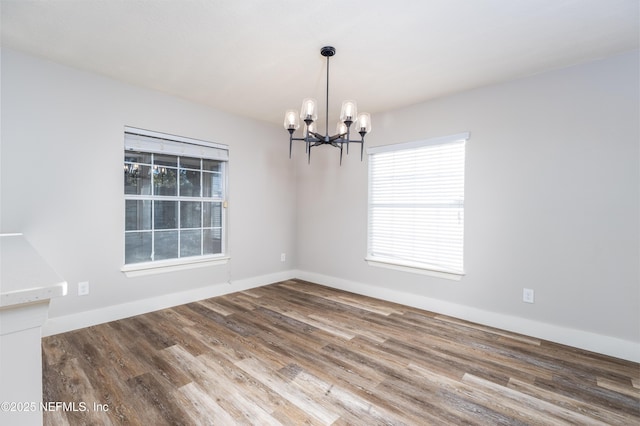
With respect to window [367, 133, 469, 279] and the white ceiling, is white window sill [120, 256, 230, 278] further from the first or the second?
window [367, 133, 469, 279]

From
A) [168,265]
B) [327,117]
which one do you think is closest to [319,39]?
[327,117]

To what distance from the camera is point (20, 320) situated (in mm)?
827

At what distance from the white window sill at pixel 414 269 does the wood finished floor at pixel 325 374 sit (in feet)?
1.54

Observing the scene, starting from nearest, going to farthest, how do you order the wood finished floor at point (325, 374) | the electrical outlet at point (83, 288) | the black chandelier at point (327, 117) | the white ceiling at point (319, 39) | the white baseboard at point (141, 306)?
the wood finished floor at point (325, 374)
the white ceiling at point (319, 39)
the black chandelier at point (327, 117)
the white baseboard at point (141, 306)
the electrical outlet at point (83, 288)

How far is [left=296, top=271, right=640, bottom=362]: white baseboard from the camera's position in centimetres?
242

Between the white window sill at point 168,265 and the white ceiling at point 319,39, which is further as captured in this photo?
the white window sill at point 168,265

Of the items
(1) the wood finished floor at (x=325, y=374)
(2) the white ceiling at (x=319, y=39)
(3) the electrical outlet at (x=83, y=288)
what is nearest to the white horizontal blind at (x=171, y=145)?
(2) the white ceiling at (x=319, y=39)

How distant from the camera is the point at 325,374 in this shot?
212 cm

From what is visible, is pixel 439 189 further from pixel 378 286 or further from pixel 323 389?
pixel 323 389

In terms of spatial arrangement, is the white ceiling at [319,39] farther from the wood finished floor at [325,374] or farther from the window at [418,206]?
the wood finished floor at [325,374]

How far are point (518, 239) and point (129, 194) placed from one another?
3.99m

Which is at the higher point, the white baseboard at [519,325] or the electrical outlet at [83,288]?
the electrical outlet at [83,288]

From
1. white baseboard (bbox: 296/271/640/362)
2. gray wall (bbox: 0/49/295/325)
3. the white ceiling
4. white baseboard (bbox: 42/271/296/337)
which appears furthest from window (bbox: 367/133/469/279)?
gray wall (bbox: 0/49/295/325)

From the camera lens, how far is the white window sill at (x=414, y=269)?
326 centimetres
